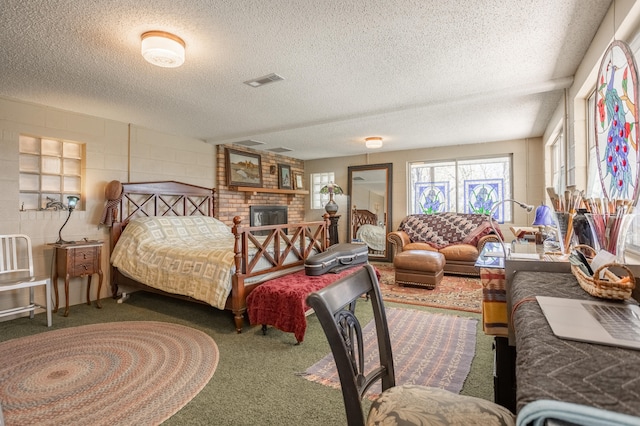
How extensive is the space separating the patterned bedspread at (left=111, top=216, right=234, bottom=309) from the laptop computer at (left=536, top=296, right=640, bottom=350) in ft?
8.22

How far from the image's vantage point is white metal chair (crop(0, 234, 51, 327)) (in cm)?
294

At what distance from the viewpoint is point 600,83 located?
2166 millimetres

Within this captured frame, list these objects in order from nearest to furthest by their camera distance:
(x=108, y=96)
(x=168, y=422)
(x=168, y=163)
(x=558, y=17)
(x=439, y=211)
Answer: (x=168, y=422) → (x=558, y=17) → (x=108, y=96) → (x=168, y=163) → (x=439, y=211)

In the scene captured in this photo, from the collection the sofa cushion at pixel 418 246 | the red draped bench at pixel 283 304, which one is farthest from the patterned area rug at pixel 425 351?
the sofa cushion at pixel 418 246

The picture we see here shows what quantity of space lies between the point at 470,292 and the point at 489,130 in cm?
244

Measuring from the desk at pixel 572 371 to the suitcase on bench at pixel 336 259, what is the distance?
2367mm

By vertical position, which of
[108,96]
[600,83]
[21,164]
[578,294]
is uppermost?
[108,96]

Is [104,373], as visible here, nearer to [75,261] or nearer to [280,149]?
[75,261]

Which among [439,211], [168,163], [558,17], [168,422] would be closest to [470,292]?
[439,211]

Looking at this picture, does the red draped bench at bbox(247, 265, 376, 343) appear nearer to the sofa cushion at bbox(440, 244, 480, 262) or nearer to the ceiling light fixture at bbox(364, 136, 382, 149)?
the sofa cushion at bbox(440, 244, 480, 262)

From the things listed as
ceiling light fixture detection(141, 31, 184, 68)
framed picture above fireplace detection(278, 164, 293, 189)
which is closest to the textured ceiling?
ceiling light fixture detection(141, 31, 184, 68)

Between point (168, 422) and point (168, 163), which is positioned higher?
point (168, 163)

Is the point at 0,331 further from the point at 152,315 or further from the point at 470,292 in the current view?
the point at 470,292

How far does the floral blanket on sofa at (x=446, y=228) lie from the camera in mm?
5273
